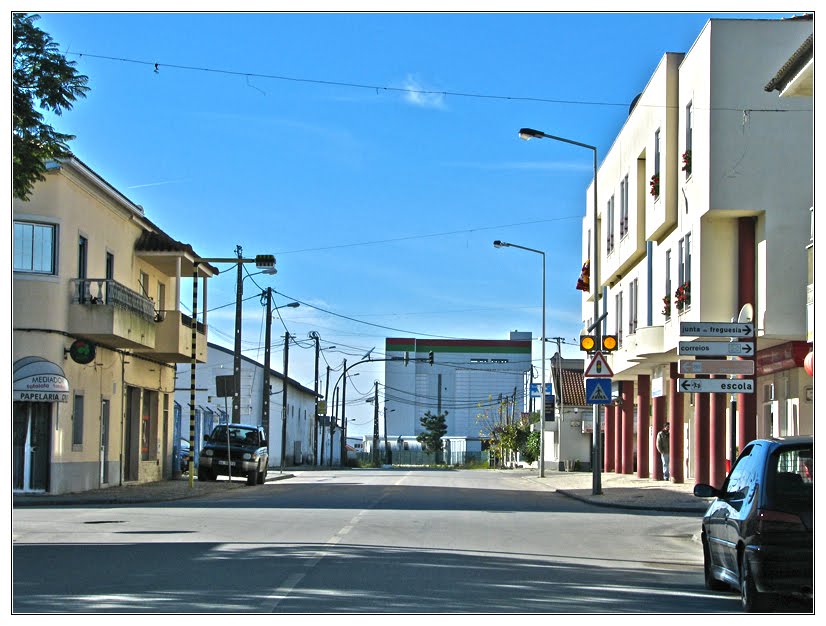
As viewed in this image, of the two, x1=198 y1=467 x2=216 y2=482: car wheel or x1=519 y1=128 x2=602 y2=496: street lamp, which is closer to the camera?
x1=519 y1=128 x2=602 y2=496: street lamp

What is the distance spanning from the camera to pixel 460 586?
11.5 metres

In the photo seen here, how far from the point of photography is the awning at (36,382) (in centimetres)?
2786

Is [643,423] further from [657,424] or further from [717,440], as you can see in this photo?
[717,440]

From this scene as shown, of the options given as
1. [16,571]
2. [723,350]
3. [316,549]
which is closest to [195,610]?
[16,571]

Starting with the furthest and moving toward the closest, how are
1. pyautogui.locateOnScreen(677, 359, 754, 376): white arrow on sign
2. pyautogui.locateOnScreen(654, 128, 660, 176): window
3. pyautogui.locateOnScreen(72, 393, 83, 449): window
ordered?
1. pyautogui.locateOnScreen(654, 128, 660, 176): window
2. pyautogui.locateOnScreen(72, 393, 83, 449): window
3. pyautogui.locateOnScreen(677, 359, 754, 376): white arrow on sign

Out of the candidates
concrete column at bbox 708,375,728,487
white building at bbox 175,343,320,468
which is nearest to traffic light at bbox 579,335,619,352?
concrete column at bbox 708,375,728,487

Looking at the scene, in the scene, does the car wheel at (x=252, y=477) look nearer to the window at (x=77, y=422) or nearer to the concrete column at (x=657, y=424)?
the window at (x=77, y=422)

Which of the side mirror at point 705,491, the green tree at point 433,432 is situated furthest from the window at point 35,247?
the green tree at point 433,432

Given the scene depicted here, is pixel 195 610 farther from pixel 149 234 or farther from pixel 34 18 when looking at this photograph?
pixel 149 234

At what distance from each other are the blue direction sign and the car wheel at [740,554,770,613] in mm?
19544

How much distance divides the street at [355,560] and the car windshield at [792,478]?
1313 millimetres

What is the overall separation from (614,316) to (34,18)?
3182cm

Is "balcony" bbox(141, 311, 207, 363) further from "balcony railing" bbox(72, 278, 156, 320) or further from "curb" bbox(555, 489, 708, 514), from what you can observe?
"curb" bbox(555, 489, 708, 514)

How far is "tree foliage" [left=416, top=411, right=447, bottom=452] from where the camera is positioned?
116000 mm
